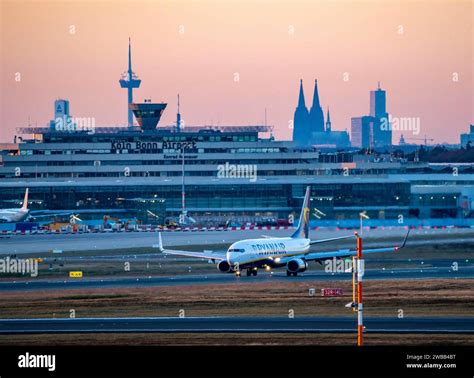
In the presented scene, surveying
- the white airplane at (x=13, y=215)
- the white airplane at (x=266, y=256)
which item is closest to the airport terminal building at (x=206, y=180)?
the white airplane at (x=13, y=215)

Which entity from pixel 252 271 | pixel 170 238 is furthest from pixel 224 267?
pixel 170 238

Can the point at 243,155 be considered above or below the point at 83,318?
above

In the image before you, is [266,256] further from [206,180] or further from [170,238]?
[206,180]

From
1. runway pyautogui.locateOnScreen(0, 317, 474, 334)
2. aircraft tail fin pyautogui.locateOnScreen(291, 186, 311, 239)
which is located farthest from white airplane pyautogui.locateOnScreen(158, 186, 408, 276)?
runway pyautogui.locateOnScreen(0, 317, 474, 334)

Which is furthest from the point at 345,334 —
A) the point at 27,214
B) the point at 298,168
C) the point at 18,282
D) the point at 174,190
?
the point at 298,168

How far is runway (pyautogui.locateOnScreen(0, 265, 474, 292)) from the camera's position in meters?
75.9

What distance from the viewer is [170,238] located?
126 meters

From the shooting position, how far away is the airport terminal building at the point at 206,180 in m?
169

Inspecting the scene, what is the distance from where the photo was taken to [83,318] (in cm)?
5928

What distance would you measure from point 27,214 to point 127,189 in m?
27.6

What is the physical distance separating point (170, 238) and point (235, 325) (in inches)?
2794

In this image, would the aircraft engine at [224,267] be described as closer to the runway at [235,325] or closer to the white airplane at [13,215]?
the runway at [235,325]

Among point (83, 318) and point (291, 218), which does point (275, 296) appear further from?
point (291, 218)
